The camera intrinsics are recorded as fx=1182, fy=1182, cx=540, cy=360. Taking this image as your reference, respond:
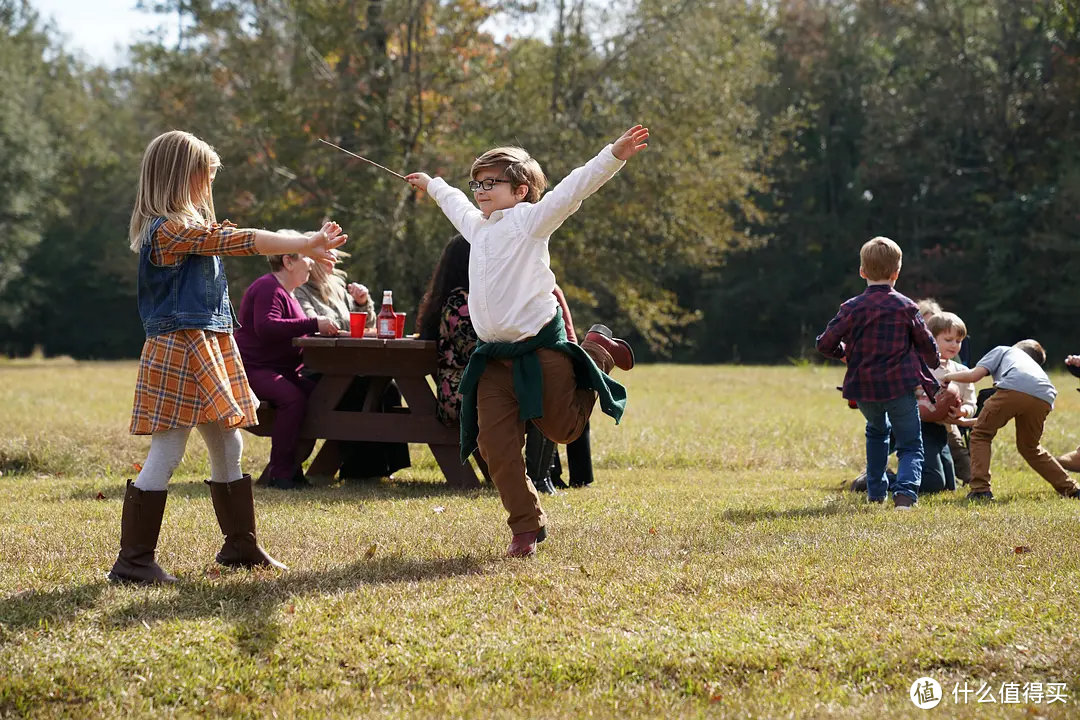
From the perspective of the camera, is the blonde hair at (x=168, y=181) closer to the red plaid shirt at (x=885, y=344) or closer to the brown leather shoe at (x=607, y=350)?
the brown leather shoe at (x=607, y=350)

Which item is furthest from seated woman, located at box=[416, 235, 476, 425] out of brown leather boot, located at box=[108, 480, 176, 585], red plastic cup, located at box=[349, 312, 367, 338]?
brown leather boot, located at box=[108, 480, 176, 585]

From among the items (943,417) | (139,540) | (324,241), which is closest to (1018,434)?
(943,417)

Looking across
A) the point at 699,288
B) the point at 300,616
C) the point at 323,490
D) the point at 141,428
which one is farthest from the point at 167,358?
the point at 699,288

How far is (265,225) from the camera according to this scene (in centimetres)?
2550

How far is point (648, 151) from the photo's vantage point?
27203mm

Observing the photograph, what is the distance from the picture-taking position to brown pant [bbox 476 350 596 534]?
5.38 m

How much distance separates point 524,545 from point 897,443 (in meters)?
2.99

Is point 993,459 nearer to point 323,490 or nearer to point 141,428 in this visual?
point 323,490

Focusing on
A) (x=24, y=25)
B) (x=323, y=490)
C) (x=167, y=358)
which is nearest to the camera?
(x=167, y=358)

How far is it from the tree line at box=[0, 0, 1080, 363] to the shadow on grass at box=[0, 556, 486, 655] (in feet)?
61.9

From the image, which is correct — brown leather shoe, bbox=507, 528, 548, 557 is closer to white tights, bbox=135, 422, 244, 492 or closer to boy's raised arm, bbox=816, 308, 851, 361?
white tights, bbox=135, 422, 244, 492

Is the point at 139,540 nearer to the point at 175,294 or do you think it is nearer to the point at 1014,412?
the point at 175,294

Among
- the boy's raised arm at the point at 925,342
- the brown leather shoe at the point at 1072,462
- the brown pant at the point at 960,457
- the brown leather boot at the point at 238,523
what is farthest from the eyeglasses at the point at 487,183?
the brown leather shoe at the point at 1072,462

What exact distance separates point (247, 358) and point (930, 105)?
32010 mm
